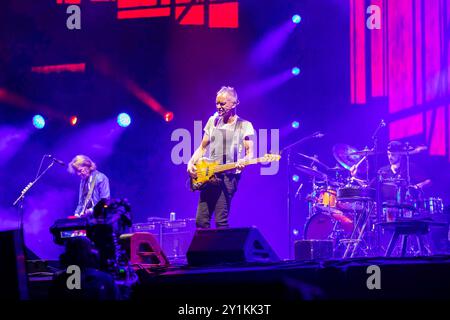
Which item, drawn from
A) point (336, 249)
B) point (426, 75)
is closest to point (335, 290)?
point (336, 249)

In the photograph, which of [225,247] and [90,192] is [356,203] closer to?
[90,192]

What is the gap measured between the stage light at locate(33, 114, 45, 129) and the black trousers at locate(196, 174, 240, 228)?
5.77 metres

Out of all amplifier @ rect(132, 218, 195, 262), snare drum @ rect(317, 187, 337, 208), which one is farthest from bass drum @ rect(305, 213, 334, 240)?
amplifier @ rect(132, 218, 195, 262)

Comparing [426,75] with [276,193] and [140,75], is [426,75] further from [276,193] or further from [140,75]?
[140,75]

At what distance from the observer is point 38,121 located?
12.1 metres

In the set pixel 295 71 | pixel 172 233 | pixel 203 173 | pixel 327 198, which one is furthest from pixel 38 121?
pixel 203 173

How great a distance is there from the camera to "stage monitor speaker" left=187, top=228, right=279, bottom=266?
19.5 feet

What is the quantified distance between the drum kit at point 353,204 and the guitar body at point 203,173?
2899 mm

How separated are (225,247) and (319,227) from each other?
5.01 metres

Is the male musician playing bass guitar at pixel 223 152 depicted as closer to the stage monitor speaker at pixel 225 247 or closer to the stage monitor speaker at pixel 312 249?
the stage monitor speaker at pixel 225 247

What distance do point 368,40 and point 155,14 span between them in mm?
3963

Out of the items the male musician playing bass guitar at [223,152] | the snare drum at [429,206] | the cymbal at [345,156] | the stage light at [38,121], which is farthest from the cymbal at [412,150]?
the stage light at [38,121]

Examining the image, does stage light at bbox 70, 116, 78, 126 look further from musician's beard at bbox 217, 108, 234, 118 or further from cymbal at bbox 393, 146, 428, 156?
cymbal at bbox 393, 146, 428, 156

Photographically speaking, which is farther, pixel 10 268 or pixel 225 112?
pixel 225 112
